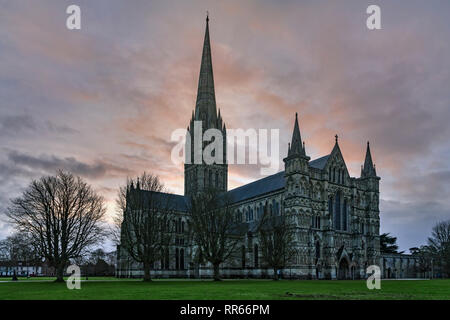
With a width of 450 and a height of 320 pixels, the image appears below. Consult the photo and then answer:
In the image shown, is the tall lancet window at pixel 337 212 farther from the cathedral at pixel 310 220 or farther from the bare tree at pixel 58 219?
the bare tree at pixel 58 219

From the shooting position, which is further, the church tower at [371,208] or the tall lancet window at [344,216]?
the church tower at [371,208]

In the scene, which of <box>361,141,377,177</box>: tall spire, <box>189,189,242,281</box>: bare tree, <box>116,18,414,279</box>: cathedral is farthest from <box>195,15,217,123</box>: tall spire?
<box>189,189,242,281</box>: bare tree

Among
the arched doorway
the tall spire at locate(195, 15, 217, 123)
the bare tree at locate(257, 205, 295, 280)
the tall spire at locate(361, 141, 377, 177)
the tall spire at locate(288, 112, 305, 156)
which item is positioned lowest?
the arched doorway

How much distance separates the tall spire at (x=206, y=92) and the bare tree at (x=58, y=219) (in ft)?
191

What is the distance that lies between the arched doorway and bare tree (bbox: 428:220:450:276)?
34.4m

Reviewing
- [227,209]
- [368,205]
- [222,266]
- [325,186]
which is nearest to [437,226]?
[368,205]

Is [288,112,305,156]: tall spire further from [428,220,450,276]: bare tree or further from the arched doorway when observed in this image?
[428,220,450,276]: bare tree

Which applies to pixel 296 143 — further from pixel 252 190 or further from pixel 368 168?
pixel 252 190

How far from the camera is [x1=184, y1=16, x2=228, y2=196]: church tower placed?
351 feet

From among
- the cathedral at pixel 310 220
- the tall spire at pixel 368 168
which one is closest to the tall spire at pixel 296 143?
the cathedral at pixel 310 220

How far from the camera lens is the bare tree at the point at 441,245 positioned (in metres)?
96.9

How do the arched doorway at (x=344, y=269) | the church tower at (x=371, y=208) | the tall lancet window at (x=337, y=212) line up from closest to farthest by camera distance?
the arched doorway at (x=344, y=269), the tall lancet window at (x=337, y=212), the church tower at (x=371, y=208)
